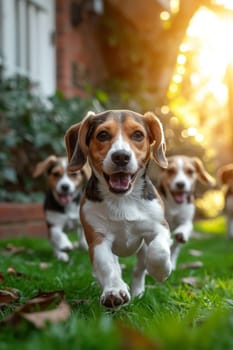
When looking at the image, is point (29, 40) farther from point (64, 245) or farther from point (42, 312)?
point (42, 312)

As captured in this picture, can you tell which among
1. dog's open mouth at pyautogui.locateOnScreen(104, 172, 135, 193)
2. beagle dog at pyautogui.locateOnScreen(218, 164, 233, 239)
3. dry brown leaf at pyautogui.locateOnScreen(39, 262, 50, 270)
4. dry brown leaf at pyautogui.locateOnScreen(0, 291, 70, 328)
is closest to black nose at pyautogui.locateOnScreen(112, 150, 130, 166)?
dog's open mouth at pyautogui.locateOnScreen(104, 172, 135, 193)

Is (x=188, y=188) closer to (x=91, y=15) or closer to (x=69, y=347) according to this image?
(x=69, y=347)

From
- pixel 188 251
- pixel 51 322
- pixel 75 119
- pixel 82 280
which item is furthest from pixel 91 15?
pixel 51 322

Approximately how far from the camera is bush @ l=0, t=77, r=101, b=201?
790 cm

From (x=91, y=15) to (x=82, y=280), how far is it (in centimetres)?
848

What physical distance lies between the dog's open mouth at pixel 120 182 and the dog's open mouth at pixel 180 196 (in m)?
2.75

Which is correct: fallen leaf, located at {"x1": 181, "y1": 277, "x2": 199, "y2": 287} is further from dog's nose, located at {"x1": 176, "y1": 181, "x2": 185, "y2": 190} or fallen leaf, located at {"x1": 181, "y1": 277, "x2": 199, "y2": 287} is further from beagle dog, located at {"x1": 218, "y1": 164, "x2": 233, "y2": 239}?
beagle dog, located at {"x1": 218, "y1": 164, "x2": 233, "y2": 239}

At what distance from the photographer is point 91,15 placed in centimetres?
1160

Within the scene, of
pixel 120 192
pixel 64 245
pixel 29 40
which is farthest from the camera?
pixel 29 40

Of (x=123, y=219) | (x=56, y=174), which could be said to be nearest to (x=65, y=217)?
(x=56, y=174)

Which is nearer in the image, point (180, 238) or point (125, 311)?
point (125, 311)

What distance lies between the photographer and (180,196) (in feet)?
20.0

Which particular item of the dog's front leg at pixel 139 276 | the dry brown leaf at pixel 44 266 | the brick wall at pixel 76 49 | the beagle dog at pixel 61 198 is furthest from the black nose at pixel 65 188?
the brick wall at pixel 76 49

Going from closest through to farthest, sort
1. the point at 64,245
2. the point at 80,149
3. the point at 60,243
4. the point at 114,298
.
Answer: the point at 114,298 < the point at 80,149 < the point at 64,245 < the point at 60,243
